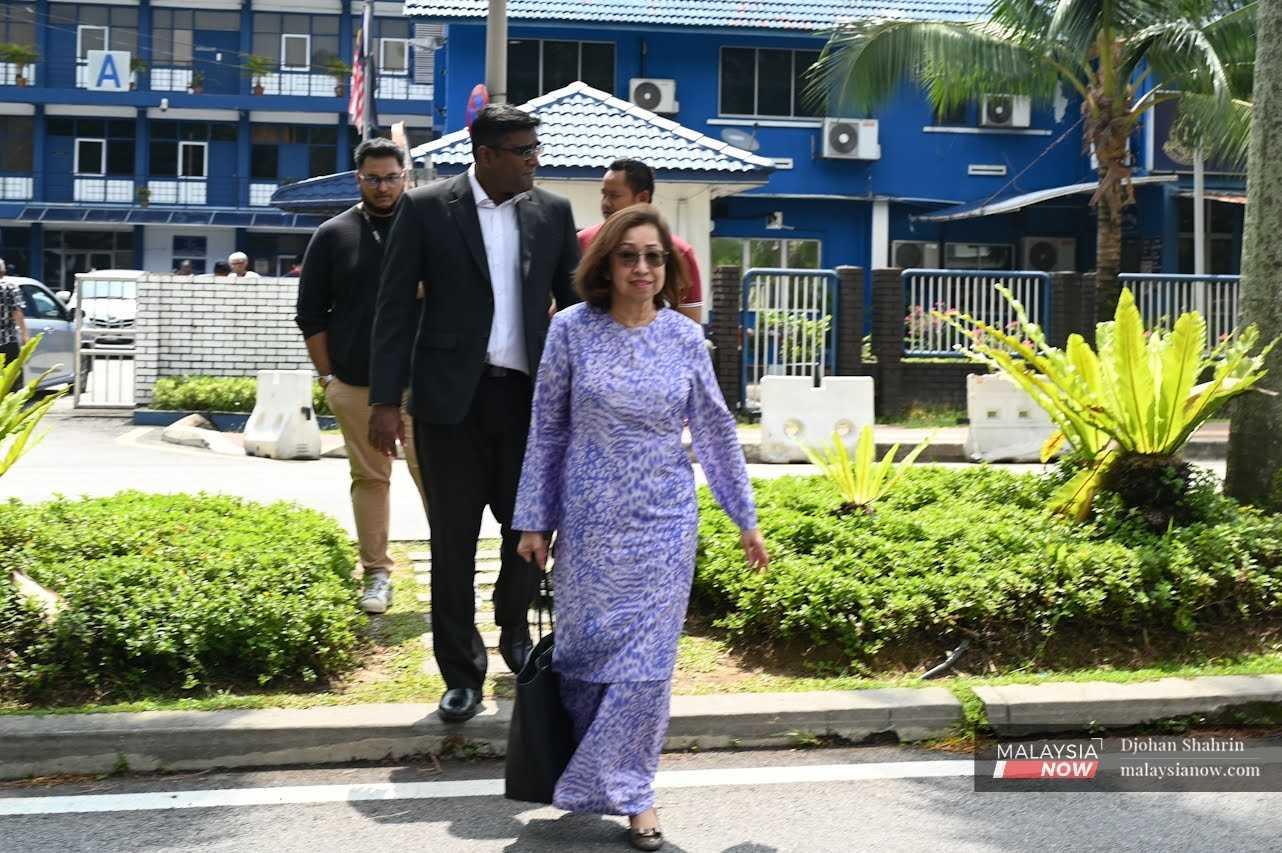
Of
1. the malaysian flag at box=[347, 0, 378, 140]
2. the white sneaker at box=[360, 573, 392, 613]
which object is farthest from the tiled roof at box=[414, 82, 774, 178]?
the white sneaker at box=[360, 573, 392, 613]

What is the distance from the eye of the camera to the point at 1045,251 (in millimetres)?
30281

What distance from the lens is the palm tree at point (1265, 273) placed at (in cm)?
748

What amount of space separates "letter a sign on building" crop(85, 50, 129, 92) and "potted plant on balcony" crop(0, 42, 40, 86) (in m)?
1.53

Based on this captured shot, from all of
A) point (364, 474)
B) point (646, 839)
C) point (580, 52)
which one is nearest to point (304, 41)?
point (580, 52)

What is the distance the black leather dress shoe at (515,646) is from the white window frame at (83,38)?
150 feet

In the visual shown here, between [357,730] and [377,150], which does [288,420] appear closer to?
[377,150]

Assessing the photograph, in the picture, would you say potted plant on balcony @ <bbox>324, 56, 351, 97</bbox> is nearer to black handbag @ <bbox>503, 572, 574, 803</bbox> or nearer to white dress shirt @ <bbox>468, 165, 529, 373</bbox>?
white dress shirt @ <bbox>468, 165, 529, 373</bbox>

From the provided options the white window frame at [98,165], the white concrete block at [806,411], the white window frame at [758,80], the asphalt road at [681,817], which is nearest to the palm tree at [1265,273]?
the asphalt road at [681,817]

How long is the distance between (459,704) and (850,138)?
24474 mm

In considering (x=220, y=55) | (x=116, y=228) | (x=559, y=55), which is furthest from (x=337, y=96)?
(x=559, y=55)

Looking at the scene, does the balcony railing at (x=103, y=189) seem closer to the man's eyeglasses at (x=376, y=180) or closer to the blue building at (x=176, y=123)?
the blue building at (x=176, y=123)

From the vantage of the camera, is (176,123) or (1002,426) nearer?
(1002,426)

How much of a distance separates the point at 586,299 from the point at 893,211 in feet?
85.0

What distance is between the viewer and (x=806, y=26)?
28.2 metres
